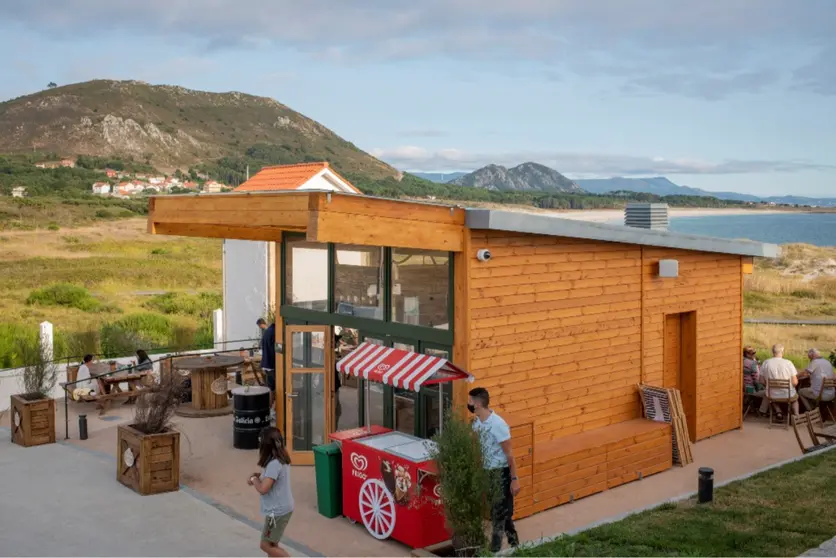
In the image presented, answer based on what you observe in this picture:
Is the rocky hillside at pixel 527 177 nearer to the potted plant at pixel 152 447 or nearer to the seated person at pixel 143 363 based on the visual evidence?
the seated person at pixel 143 363

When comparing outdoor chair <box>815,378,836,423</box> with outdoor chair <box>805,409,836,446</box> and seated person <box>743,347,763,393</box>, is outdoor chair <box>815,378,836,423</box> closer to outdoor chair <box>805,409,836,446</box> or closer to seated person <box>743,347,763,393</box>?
outdoor chair <box>805,409,836,446</box>

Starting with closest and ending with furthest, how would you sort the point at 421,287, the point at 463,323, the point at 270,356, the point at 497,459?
the point at 497,459, the point at 463,323, the point at 421,287, the point at 270,356

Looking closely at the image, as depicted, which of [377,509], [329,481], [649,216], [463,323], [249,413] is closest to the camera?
[377,509]

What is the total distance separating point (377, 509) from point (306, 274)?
4.45 metres

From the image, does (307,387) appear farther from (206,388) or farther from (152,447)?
(206,388)

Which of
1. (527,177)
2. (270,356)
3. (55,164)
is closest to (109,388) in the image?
(270,356)

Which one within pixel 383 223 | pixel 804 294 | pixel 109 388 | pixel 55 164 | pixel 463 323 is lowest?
pixel 804 294

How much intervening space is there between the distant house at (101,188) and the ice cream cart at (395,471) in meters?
75.5

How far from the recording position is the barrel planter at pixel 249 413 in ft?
39.1

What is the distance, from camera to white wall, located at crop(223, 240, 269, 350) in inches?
745

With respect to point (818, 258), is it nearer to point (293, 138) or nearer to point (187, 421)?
point (187, 421)

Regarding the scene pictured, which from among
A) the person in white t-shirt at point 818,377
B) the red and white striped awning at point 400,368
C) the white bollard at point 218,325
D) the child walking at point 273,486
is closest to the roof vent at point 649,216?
the person in white t-shirt at point 818,377

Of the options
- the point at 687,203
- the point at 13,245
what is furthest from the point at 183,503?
the point at 687,203

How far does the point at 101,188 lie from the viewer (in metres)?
80.3
